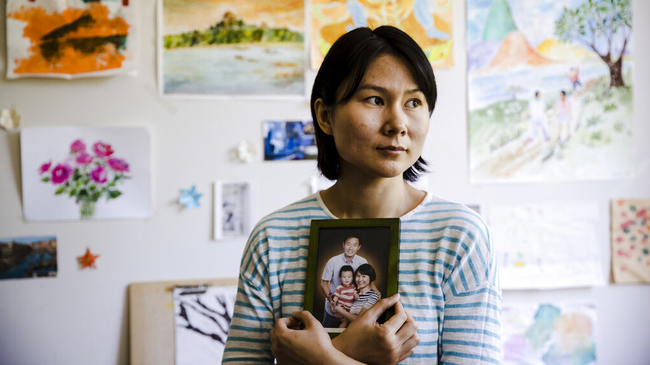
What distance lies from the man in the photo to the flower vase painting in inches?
45.6

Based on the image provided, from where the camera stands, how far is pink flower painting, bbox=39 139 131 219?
1.75 metres

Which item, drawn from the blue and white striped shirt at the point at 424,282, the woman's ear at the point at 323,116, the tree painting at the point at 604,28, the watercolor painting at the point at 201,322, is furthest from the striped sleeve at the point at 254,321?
the tree painting at the point at 604,28

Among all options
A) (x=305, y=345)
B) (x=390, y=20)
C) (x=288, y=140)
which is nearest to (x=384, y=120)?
(x=305, y=345)

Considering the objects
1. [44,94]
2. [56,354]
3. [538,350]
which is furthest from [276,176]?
[538,350]

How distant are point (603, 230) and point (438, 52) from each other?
0.89m

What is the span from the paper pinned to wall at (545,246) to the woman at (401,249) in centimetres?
115

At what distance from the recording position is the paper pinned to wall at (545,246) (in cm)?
190

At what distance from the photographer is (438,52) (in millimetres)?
1878

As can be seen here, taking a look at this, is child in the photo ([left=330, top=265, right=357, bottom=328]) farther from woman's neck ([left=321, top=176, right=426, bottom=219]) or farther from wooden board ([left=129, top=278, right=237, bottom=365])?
wooden board ([left=129, top=278, right=237, bottom=365])

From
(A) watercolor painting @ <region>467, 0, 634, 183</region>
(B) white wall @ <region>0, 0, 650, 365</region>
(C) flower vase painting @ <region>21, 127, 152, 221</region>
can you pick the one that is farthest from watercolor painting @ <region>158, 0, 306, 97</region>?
(A) watercolor painting @ <region>467, 0, 634, 183</region>

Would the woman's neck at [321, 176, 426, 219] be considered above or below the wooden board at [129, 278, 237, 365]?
above

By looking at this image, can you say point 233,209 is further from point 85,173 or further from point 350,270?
point 350,270

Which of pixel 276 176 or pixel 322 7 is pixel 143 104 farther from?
pixel 322 7

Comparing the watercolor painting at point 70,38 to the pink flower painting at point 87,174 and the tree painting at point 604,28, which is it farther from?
the tree painting at point 604,28
